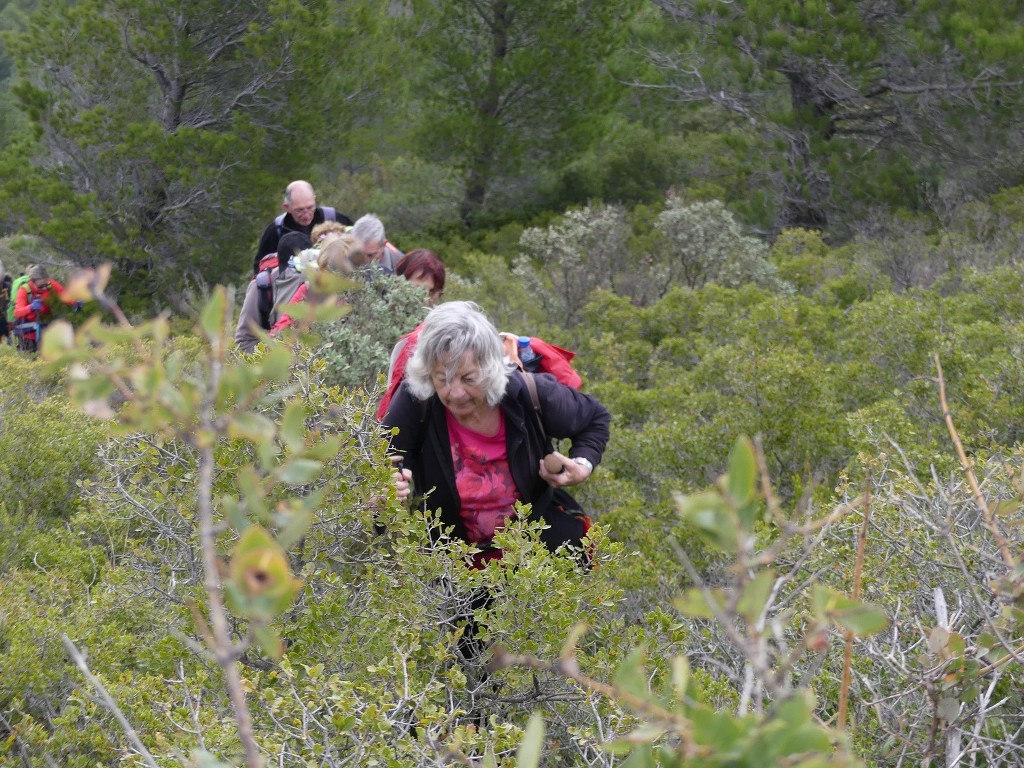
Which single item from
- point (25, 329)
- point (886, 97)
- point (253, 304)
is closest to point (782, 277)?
point (886, 97)

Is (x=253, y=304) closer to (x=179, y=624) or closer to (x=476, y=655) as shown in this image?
(x=179, y=624)

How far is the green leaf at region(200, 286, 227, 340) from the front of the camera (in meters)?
0.79

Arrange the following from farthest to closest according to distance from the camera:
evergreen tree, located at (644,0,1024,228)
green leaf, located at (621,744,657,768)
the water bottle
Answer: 1. evergreen tree, located at (644,0,1024,228)
2. the water bottle
3. green leaf, located at (621,744,657,768)

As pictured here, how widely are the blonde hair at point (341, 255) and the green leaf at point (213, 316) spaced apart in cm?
343

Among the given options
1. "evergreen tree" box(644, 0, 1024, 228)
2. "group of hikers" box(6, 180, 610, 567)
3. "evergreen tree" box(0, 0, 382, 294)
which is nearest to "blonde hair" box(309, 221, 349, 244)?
"group of hikers" box(6, 180, 610, 567)

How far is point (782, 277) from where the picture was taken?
9.27 m

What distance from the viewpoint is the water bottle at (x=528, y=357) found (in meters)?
3.16

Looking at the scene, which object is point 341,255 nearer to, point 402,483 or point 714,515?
point 402,483

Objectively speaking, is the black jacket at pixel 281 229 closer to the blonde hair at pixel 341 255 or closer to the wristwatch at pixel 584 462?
the blonde hair at pixel 341 255

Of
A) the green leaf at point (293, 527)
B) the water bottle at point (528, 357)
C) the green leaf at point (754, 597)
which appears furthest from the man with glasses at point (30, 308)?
the green leaf at point (754, 597)

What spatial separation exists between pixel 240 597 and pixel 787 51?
36.0 ft

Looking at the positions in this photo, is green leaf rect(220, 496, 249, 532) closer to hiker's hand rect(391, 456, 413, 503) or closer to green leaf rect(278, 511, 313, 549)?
green leaf rect(278, 511, 313, 549)

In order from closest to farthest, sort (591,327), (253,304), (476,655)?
(476,655)
(253,304)
(591,327)

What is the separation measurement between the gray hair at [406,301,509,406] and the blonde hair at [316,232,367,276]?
1.50 meters
